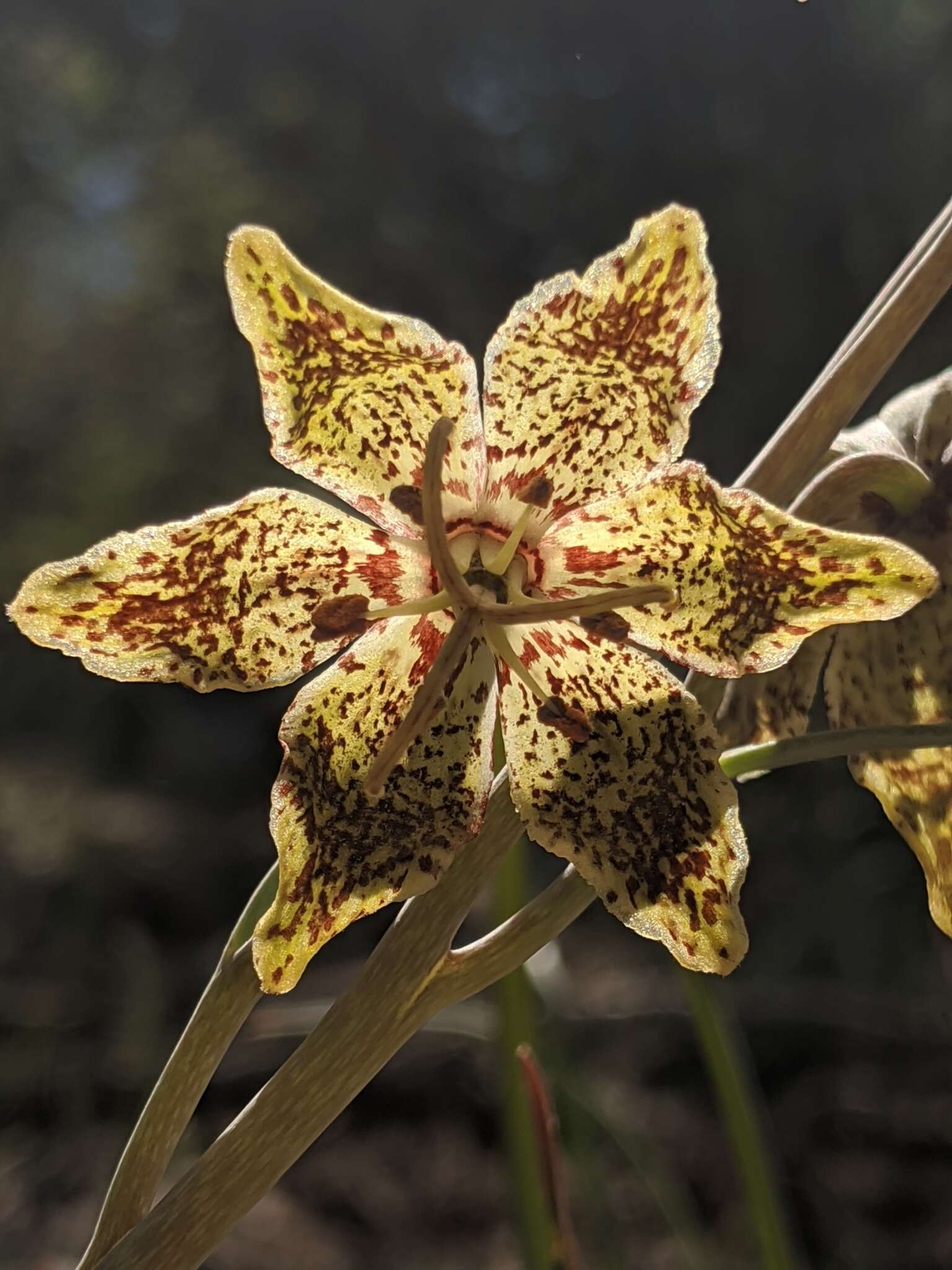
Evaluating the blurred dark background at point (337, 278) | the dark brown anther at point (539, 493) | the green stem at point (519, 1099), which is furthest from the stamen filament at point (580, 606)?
the blurred dark background at point (337, 278)

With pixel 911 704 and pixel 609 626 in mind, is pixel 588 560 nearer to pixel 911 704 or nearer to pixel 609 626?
pixel 609 626

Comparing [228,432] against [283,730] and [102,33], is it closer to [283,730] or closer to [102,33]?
[102,33]

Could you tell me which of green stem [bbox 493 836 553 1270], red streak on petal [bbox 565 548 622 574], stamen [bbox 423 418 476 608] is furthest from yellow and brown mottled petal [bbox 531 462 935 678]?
green stem [bbox 493 836 553 1270]

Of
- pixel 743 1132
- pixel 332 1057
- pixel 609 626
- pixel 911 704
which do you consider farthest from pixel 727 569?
pixel 743 1132

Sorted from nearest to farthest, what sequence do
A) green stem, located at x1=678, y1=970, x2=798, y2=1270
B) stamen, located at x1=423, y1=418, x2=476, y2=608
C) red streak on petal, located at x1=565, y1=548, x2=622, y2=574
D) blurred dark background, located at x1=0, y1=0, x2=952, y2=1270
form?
1. stamen, located at x1=423, y1=418, x2=476, y2=608
2. red streak on petal, located at x1=565, y1=548, x2=622, y2=574
3. green stem, located at x1=678, y1=970, x2=798, y2=1270
4. blurred dark background, located at x1=0, y1=0, x2=952, y2=1270

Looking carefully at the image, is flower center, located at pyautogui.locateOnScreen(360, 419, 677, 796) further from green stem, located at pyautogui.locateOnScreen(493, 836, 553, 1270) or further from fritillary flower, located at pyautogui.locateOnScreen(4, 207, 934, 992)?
green stem, located at pyautogui.locateOnScreen(493, 836, 553, 1270)

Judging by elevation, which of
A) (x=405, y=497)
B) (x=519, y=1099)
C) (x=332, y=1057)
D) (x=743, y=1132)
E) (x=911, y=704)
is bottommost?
(x=743, y=1132)

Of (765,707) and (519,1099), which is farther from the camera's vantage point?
(519,1099)
